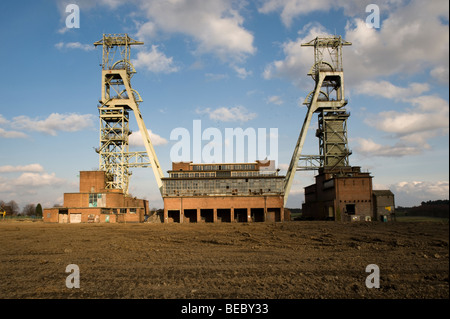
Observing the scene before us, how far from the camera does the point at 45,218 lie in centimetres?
6141

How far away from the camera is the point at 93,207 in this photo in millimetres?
60938

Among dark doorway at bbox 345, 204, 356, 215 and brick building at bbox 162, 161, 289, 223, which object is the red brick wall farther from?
dark doorway at bbox 345, 204, 356, 215

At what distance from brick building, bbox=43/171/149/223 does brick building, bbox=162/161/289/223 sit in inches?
346

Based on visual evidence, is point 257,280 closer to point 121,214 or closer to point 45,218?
point 121,214

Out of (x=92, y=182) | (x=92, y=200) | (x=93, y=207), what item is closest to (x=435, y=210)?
(x=93, y=207)

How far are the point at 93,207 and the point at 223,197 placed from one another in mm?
24428

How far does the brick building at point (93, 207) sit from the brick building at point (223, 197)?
346 inches

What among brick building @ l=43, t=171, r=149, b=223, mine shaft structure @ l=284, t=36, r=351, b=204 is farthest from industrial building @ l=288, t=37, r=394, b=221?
brick building @ l=43, t=171, r=149, b=223

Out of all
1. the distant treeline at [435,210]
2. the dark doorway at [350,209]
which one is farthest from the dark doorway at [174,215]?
the distant treeline at [435,210]

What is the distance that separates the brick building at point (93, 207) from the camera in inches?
2386

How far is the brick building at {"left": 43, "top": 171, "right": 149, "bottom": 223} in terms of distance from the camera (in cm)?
6059

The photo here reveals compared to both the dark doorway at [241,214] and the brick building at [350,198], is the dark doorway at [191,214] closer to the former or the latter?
the dark doorway at [241,214]
